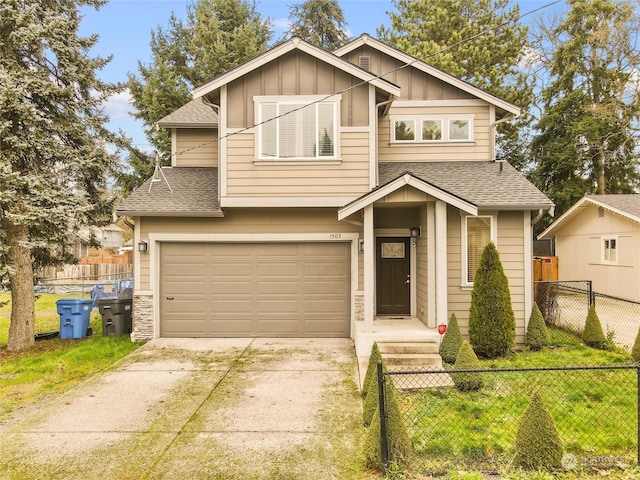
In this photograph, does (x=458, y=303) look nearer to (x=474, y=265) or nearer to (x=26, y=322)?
(x=474, y=265)

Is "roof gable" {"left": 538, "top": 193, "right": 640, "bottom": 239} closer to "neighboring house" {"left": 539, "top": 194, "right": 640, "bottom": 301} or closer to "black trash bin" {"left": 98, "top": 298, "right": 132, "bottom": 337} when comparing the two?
"neighboring house" {"left": 539, "top": 194, "right": 640, "bottom": 301}

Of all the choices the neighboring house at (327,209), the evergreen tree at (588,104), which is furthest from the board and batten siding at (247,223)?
the evergreen tree at (588,104)

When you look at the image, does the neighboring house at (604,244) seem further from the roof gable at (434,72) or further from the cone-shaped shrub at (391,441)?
the cone-shaped shrub at (391,441)

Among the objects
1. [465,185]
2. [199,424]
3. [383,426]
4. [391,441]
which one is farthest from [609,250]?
[199,424]

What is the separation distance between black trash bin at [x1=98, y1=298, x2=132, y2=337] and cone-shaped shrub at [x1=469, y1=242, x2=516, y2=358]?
24.5ft

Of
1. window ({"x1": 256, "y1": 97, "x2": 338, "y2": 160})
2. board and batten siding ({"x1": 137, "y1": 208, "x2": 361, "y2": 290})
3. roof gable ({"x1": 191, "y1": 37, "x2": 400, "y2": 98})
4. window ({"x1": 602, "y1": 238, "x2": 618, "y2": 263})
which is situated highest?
roof gable ({"x1": 191, "y1": 37, "x2": 400, "y2": 98})

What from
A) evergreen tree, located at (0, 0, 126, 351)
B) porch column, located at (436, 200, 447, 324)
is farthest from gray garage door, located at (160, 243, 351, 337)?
evergreen tree, located at (0, 0, 126, 351)

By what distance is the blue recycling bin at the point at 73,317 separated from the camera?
32.1 ft

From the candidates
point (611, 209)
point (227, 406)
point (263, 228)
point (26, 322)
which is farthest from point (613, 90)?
point (26, 322)

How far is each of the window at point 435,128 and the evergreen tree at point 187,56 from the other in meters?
13.0

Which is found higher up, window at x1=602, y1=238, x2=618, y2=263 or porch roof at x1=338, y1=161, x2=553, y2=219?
porch roof at x1=338, y1=161, x2=553, y2=219

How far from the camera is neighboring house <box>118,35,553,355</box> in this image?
336 inches

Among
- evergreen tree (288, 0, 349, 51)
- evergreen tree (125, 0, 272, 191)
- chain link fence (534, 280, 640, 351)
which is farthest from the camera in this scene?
evergreen tree (288, 0, 349, 51)

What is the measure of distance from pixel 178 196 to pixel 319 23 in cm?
1884
